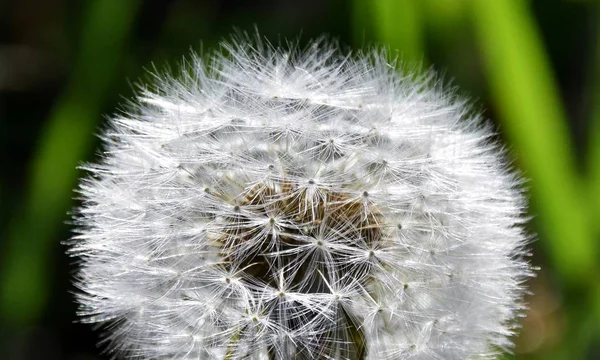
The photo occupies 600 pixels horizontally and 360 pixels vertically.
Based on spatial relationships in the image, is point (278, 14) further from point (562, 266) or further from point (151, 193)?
point (151, 193)

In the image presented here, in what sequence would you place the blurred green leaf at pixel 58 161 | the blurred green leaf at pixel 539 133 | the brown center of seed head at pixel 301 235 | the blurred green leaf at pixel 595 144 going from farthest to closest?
1. the blurred green leaf at pixel 58 161
2. the blurred green leaf at pixel 595 144
3. the blurred green leaf at pixel 539 133
4. the brown center of seed head at pixel 301 235

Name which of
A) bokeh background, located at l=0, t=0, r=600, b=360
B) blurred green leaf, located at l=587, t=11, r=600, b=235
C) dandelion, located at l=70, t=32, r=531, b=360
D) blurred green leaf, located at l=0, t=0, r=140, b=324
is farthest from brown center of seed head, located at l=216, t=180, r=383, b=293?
blurred green leaf, located at l=0, t=0, r=140, b=324

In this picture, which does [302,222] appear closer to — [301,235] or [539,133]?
[301,235]

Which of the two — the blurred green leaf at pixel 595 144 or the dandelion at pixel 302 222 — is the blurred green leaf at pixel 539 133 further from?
the dandelion at pixel 302 222

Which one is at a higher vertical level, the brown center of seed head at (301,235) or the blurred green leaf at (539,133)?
the blurred green leaf at (539,133)

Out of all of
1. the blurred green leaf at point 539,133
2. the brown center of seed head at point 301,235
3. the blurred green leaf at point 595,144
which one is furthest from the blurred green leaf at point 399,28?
the brown center of seed head at point 301,235

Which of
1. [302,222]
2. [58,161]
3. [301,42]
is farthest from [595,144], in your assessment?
[58,161]
